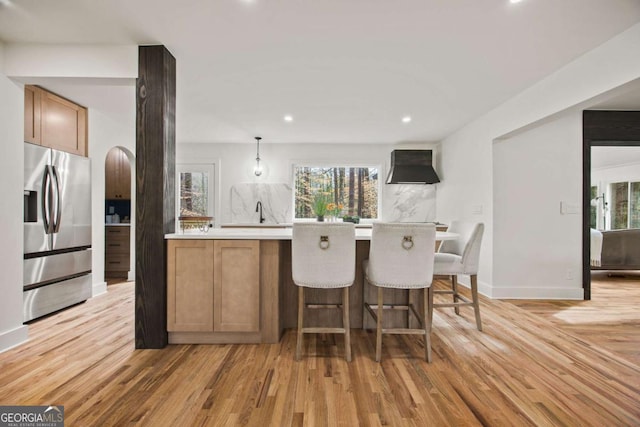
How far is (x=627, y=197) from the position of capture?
24.9ft

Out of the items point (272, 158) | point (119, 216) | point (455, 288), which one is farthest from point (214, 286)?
point (119, 216)

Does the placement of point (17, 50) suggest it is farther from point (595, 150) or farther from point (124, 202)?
point (595, 150)

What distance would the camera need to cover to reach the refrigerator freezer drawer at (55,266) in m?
3.11

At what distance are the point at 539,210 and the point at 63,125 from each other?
562 centimetres

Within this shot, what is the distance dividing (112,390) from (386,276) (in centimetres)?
183

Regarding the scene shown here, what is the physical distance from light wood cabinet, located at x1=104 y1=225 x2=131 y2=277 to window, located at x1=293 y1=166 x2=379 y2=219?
2.77 metres

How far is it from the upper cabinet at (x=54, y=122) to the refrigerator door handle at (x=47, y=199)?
361 millimetres

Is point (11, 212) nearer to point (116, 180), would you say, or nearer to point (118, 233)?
point (118, 233)

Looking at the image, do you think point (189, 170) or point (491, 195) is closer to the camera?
point (491, 195)

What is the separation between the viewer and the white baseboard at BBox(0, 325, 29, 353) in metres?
2.46

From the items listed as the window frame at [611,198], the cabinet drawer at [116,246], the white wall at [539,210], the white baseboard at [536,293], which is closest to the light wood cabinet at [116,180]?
the cabinet drawer at [116,246]

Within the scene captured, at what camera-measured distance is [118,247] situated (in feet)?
16.7

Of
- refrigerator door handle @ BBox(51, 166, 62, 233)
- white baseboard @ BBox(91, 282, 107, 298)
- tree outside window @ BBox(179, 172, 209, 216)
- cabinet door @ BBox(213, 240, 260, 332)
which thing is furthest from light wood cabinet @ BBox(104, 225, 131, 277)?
cabinet door @ BBox(213, 240, 260, 332)

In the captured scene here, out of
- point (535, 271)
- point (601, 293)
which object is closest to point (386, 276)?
point (535, 271)
